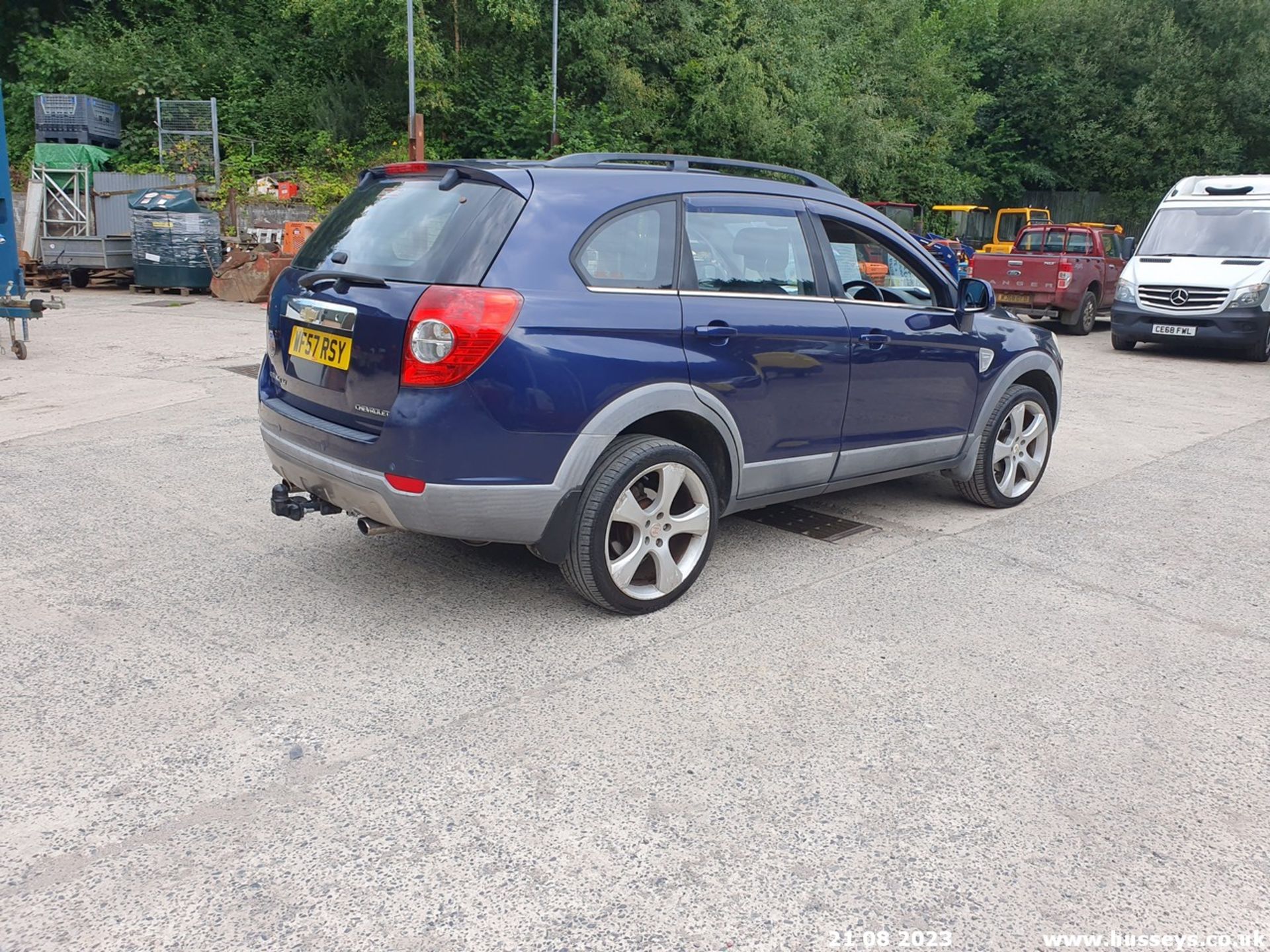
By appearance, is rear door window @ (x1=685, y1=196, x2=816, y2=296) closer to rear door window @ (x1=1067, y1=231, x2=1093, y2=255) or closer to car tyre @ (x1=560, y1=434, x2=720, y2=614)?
car tyre @ (x1=560, y1=434, x2=720, y2=614)

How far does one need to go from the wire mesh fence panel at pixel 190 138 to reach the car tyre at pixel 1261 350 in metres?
18.5

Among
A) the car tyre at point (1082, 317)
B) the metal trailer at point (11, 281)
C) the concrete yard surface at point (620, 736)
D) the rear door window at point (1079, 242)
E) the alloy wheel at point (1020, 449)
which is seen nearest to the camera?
the concrete yard surface at point (620, 736)

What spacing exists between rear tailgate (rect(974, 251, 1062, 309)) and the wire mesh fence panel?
49.1 feet

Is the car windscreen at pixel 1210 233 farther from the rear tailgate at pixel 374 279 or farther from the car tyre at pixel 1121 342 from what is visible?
the rear tailgate at pixel 374 279

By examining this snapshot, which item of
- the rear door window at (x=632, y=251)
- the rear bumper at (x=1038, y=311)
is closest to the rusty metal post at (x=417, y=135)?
the rear bumper at (x=1038, y=311)

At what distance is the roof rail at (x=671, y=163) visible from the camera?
465cm

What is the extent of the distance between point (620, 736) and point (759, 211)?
8.36ft

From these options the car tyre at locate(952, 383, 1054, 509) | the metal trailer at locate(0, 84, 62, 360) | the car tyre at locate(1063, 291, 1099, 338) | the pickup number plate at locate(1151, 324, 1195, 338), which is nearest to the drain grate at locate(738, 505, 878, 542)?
the car tyre at locate(952, 383, 1054, 509)

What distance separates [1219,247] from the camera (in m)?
14.3

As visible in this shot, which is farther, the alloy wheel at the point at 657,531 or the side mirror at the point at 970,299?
the side mirror at the point at 970,299

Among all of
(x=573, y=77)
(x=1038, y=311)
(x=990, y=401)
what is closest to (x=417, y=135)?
(x=573, y=77)

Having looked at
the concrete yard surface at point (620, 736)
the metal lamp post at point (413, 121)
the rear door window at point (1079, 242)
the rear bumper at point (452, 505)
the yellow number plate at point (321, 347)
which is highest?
the metal lamp post at point (413, 121)

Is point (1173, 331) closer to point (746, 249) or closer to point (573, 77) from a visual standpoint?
point (746, 249)

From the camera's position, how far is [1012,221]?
2955cm
